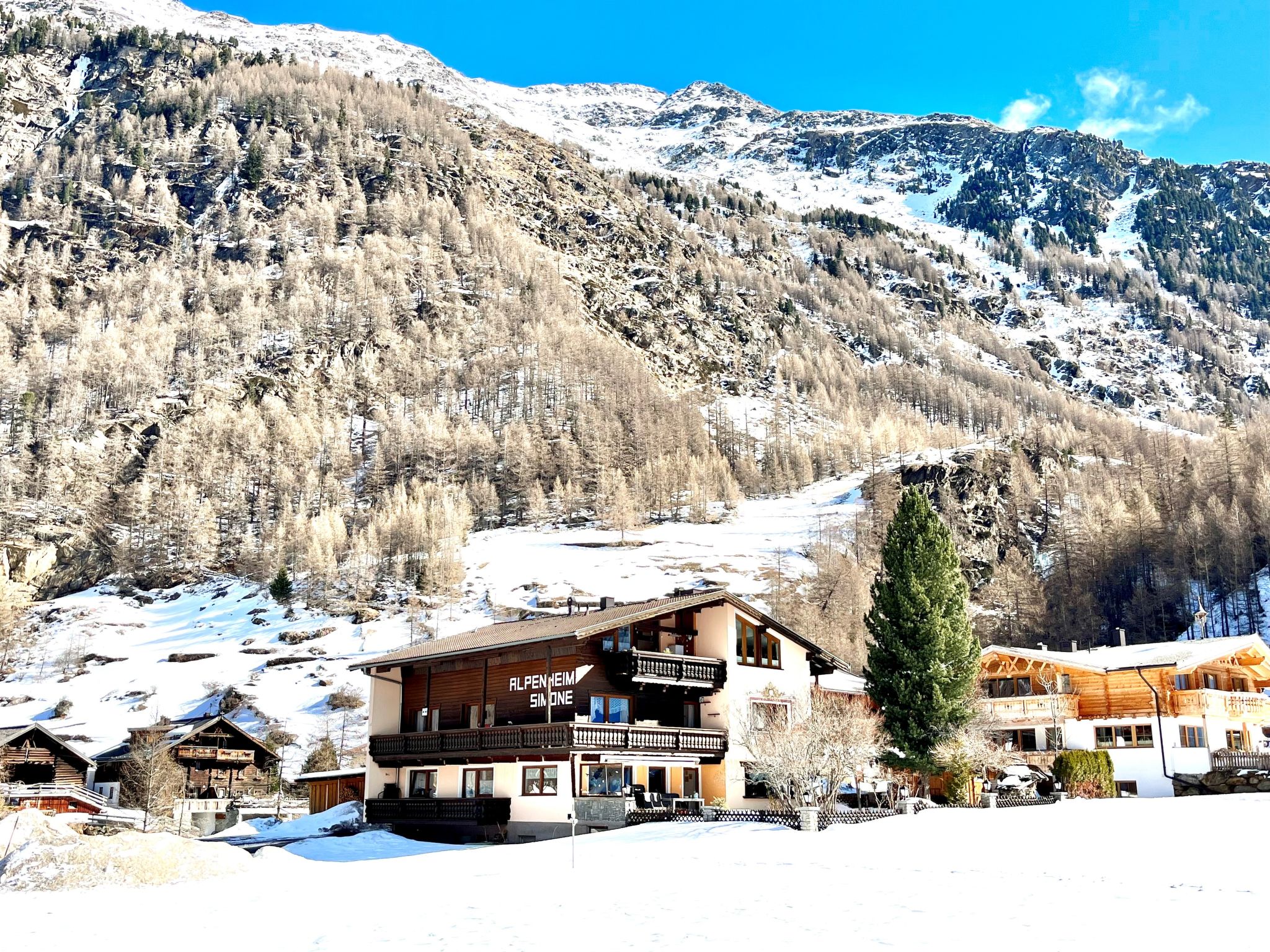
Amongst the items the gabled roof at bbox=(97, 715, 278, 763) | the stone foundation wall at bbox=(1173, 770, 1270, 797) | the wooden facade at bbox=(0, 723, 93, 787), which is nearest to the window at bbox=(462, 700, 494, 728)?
the stone foundation wall at bbox=(1173, 770, 1270, 797)

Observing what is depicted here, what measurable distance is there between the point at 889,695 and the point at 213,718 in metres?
46.0

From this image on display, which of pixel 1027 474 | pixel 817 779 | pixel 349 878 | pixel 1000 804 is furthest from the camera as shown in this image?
pixel 1027 474

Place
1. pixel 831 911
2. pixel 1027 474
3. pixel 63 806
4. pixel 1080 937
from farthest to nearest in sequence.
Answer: pixel 1027 474 < pixel 63 806 < pixel 831 911 < pixel 1080 937

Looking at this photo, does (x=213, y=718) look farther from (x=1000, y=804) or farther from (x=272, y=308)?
(x=272, y=308)

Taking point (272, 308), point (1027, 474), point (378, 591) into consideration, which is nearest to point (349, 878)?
point (378, 591)

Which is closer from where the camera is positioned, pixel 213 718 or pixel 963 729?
pixel 963 729

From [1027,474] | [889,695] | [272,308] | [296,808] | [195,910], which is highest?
[272,308]

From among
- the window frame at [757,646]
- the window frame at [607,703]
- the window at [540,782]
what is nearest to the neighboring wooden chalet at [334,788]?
A: the window at [540,782]

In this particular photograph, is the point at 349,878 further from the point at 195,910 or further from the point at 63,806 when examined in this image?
the point at 63,806

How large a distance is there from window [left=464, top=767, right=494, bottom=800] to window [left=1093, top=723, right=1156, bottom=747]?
2988 centimetres

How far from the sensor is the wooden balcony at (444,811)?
37.0 m

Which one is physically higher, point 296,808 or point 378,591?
point 378,591

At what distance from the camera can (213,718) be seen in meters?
63.7

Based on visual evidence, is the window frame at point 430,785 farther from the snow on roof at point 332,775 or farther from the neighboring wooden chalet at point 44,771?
the neighboring wooden chalet at point 44,771
